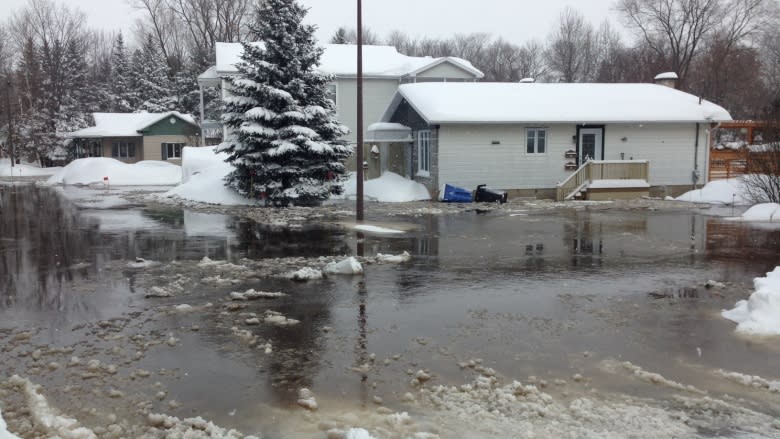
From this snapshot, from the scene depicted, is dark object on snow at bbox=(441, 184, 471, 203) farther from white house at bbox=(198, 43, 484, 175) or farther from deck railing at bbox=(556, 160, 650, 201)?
white house at bbox=(198, 43, 484, 175)

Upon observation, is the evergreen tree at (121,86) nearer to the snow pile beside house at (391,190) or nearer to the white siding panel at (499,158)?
the snow pile beside house at (391,190)

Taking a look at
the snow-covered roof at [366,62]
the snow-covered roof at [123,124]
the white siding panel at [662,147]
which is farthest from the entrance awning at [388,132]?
the snow-covered roof at [123,124]

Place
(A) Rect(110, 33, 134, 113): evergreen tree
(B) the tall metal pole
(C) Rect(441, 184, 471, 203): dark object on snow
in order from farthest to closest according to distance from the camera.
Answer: (A) Rect(110, 33, 134, 113): evergreen tree → (C) Rect(441, 184, 471, 203): dark object on snow → (B) the tall metal pole

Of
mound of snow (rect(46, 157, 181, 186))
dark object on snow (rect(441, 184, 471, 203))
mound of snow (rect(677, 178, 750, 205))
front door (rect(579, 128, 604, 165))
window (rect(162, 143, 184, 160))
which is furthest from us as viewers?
window (rect(162, 143, 184, 160))

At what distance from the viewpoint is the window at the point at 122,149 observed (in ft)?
173

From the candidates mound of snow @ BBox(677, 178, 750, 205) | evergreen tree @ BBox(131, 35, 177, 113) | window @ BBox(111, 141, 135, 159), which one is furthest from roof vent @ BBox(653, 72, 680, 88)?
evergreen tree @ BBox(131, 35, 177, 113)

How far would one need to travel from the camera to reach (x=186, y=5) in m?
64.8

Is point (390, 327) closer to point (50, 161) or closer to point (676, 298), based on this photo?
point (676, 298)

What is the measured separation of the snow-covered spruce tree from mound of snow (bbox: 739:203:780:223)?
41.9 ft

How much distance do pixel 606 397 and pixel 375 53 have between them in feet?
113

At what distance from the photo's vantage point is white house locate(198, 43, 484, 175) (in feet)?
113

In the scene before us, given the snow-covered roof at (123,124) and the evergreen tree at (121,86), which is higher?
the evergreen tree at (121,86)

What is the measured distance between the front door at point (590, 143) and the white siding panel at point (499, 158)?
21.6 inches

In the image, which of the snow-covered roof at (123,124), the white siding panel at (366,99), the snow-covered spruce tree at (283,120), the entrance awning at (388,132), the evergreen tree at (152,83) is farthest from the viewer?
the evergreen tree at (152,83)
